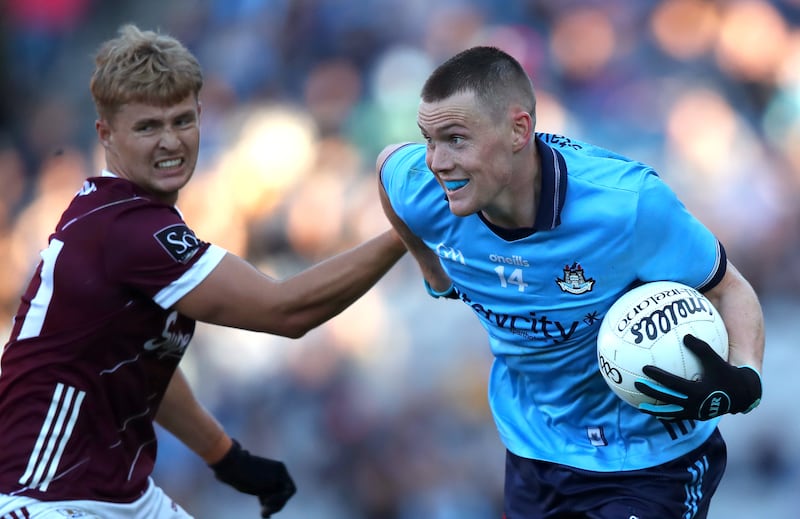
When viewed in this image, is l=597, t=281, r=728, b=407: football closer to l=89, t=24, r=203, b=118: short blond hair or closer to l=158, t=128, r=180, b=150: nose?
l=158, t=128, r=180, b=150: nose

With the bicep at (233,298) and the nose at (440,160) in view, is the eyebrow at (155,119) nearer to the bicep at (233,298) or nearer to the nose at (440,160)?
the bicep at (233,298)

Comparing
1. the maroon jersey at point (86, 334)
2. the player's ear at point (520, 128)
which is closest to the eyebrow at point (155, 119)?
the maroon jersey at point (86, 334)

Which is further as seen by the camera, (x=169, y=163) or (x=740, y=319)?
(x=169, y=163)

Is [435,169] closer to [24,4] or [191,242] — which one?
[191,242]

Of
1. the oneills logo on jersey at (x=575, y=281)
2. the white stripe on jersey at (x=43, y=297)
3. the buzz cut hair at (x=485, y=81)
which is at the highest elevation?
the buzz cut hair at (x=485, y=81)

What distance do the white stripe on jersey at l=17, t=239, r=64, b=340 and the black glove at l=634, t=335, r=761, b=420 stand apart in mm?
2165

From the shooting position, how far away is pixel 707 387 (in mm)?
3953

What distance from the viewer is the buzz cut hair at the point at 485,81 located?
166 inches

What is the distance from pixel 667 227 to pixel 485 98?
805 millimetres

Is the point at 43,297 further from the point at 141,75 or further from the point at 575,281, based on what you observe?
the point at 575,281

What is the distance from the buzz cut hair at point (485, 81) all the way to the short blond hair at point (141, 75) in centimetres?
97

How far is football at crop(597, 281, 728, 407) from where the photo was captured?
13.2ft

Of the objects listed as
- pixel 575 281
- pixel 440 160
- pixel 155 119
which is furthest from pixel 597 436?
pixel 155 119

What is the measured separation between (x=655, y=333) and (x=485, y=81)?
3.60 feet
